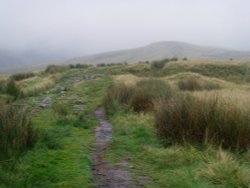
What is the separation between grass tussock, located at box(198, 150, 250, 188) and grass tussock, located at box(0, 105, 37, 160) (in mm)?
3094

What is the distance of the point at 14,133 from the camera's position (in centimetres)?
783

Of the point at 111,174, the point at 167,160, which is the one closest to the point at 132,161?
the point at 167,160

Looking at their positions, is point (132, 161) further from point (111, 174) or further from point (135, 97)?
point (135, 97)

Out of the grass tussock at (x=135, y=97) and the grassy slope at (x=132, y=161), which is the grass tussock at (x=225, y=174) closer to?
the grassy slope at (x=132, y=161)

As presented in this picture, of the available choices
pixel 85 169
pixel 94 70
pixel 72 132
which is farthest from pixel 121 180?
pixel 94 70

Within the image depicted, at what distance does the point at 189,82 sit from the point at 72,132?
14.1m

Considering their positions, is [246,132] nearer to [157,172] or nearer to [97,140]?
[157,172]

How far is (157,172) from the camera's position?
7961 mm

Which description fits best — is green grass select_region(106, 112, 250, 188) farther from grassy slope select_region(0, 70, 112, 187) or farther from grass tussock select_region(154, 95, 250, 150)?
grassy slope select_region(0, 70, 112, 187)

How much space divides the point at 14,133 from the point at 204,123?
3877 millimetres

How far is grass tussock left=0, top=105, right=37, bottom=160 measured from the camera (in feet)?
24.0

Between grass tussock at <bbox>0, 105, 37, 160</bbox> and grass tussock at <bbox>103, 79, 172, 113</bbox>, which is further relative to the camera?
grass tussock at <bbox>103, 79, 172, 113</bbox>

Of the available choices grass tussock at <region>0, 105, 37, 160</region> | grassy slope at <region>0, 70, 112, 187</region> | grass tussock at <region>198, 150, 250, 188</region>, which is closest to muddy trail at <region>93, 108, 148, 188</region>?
→ grassy slope at <region>0, 70, 112, 187</region>

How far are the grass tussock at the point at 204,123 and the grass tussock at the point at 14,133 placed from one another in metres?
2.96
